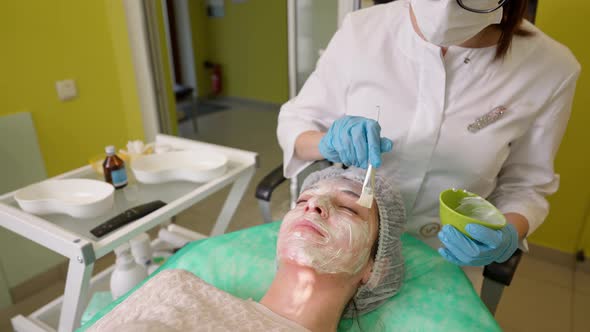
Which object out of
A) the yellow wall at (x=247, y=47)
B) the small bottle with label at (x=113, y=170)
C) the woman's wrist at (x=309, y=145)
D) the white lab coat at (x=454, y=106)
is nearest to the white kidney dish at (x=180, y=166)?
the small bottle with label at (x=113, y=170)

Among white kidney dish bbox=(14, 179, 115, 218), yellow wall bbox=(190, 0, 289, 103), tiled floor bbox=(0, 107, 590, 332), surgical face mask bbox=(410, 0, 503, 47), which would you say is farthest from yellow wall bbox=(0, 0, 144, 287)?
yellow wall bbox=(190, 0, 289, 103)

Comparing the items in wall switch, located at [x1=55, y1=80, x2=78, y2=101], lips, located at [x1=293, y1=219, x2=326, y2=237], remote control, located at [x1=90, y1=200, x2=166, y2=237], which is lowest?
remote control, located at [x1=90, y1=200, x2=166, y2=237]

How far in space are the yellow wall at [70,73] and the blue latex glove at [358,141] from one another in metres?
1.66

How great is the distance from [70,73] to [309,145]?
62.2 inches

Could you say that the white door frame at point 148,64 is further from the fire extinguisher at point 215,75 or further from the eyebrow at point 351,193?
the fire extinguisher at point 215,75

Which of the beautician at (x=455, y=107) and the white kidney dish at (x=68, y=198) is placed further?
the white kidney dish at (x=68, y=198)

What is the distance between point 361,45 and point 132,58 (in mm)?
1687

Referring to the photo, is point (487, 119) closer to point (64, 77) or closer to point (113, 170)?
Result: point (113, 170)

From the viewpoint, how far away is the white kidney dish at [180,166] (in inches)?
55.9

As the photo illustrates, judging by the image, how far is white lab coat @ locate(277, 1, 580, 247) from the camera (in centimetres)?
103

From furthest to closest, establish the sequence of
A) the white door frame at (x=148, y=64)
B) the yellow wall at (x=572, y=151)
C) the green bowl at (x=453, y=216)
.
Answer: the white door frame at (x=148, y=64)
the yellow wall at (x=572, y=151)
the green bowl at (x=453, y=216)

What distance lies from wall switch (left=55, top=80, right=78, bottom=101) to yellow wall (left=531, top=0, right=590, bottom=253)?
2.27 m

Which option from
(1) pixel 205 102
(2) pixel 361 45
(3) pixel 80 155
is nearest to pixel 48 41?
(3) pixel 80 155

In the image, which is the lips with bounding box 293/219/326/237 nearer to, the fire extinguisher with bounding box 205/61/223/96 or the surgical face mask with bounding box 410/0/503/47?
the surgical face mask with bounding box 410/0/503/47
